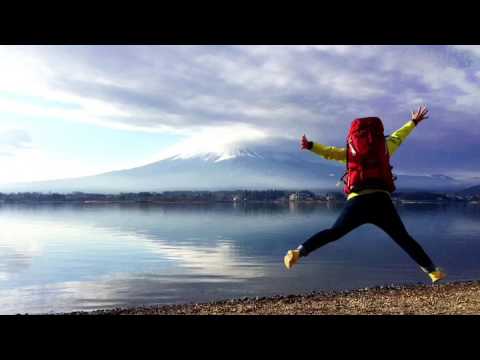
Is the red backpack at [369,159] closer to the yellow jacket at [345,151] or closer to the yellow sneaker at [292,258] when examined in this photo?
the yellow jacket at [345,151]

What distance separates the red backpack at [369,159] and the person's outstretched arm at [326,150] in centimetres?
8

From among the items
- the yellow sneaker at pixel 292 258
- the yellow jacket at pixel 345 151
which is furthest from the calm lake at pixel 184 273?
the yellow jacket at pixel 345 151

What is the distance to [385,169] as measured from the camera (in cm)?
493

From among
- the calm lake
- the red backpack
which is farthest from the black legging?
the calm lake

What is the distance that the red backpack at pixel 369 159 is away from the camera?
16.1ft

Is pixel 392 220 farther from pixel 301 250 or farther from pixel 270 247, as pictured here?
pixel 270 247

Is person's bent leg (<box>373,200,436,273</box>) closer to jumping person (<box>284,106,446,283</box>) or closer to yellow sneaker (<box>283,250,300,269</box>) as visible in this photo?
jumping person (<box>284,106,446,283</box>)

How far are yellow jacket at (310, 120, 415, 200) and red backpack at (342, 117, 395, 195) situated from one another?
0.06 m

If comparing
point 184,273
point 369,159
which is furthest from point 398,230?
point 184,273

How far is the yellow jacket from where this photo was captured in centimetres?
495

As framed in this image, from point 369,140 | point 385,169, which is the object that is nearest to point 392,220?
point 385,169

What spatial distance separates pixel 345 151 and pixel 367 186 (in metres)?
0.45
